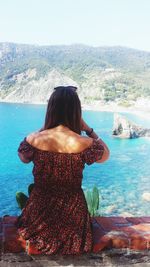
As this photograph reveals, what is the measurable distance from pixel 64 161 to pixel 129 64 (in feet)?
399

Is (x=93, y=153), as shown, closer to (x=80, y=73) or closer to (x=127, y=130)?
(x=127, y=130)

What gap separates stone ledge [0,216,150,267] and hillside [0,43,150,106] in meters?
88.9

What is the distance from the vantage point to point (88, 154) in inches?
80.7

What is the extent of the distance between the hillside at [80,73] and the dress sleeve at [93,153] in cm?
8914

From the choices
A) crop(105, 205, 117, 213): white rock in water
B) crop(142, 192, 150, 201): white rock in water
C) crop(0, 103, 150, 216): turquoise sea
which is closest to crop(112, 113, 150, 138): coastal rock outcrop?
crop(0, 103, 150, 216): turquoise sea

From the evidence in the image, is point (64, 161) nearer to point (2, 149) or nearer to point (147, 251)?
point (147, 251)

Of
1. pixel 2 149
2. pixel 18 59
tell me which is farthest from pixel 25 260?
pixel 18 59

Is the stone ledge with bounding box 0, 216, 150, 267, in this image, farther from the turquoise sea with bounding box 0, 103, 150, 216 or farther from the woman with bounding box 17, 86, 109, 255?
the turquoise sea with bounding box 0, 103, 150, 216

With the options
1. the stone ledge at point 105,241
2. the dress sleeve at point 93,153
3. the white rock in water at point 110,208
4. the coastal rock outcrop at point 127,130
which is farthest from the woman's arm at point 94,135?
the coastal rock outcrop at point 127,130

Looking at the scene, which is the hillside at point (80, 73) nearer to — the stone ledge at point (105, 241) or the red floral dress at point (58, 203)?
the stone ledge at point (105, 241)

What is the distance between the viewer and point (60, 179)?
2.02m

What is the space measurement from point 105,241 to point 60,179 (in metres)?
0.46

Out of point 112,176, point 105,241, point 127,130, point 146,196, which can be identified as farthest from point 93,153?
point 127,130

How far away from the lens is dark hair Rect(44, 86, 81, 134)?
77.1 inches
